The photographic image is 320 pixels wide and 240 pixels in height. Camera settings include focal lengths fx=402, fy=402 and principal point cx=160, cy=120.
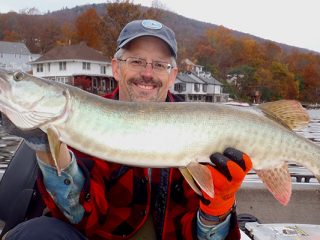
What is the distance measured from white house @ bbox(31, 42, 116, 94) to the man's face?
41.1m

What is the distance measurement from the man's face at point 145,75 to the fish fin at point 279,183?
1.04 meters

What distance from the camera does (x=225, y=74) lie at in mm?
78125

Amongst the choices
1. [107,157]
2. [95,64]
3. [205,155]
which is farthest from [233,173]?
[95,64]

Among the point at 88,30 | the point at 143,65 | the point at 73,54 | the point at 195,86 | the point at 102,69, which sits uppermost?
the point at 88,30

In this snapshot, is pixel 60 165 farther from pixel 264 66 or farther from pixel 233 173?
pixel 264 66

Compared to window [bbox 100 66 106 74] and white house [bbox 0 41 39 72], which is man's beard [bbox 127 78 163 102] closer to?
window [bbox 100 66 106 74]

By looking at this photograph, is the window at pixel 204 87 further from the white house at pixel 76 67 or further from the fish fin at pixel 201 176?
the fish fin at pixel 201 176

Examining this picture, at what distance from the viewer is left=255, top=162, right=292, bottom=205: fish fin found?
8.36ft

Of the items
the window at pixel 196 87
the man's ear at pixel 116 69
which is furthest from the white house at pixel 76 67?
the man's ear at pixel 116 69

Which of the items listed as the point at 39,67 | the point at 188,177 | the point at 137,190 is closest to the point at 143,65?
the point at 137,190

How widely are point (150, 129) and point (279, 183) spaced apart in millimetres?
949

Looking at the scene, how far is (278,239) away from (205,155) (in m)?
1.49

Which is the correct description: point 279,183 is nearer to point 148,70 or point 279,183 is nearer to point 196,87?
point 148,70

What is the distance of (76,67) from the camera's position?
4484 cm
